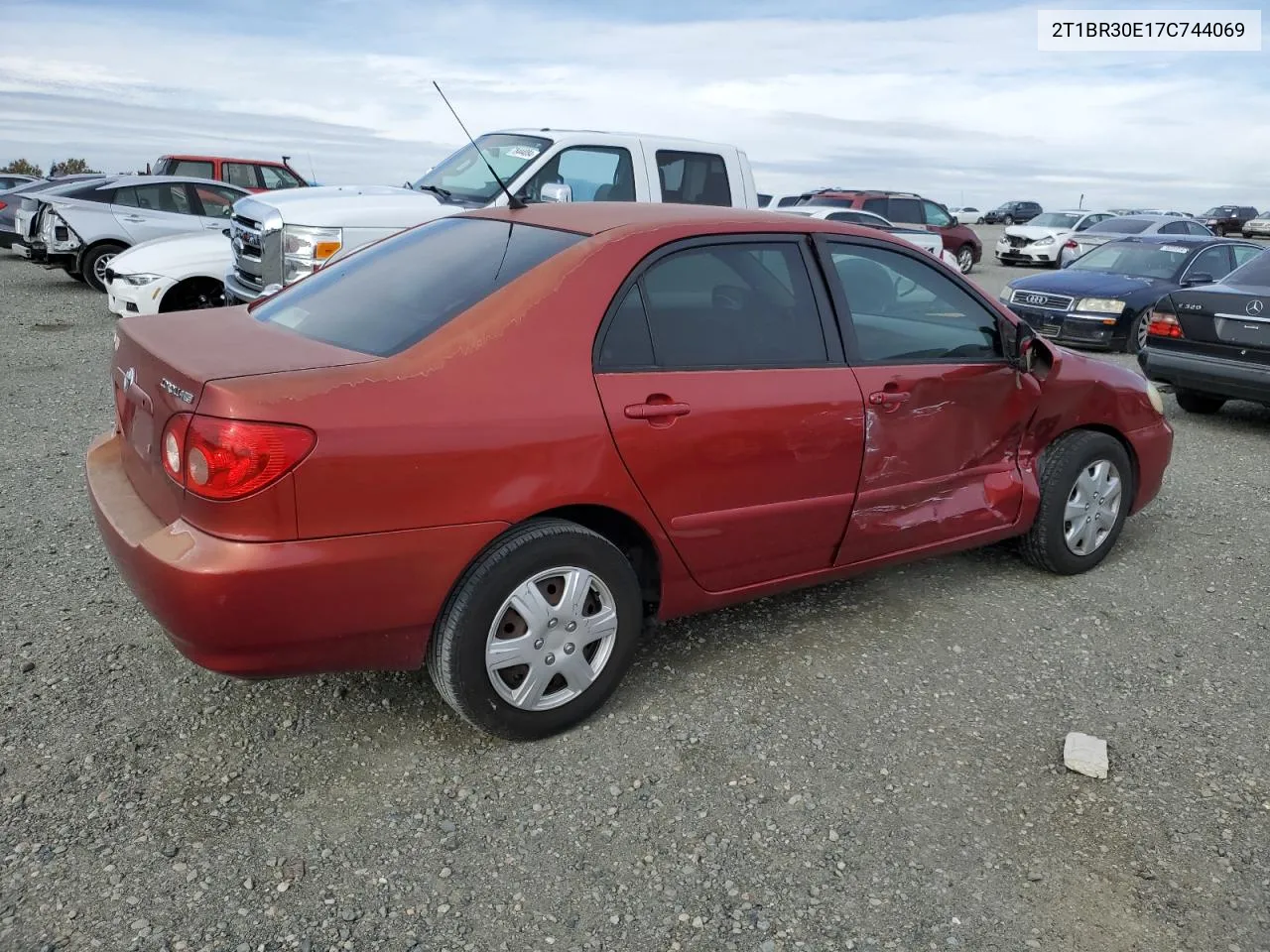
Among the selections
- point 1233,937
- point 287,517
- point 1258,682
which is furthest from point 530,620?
point 1258,682

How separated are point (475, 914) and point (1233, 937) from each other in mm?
1794

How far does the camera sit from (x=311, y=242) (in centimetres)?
788

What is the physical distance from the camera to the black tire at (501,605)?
9.45 feet

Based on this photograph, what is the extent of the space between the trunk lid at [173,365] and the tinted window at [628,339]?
0.69 metres

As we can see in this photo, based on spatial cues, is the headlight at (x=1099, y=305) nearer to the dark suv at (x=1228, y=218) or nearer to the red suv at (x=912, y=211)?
the red suv at (x=912, y=211)

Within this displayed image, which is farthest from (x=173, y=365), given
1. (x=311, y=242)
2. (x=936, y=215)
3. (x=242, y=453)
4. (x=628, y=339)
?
(x=936, y=215)

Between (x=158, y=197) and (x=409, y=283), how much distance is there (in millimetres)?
11867

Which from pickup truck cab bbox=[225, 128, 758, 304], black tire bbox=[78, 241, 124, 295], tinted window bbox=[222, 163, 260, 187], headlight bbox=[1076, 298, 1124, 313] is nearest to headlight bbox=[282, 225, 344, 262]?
pickup truck cab bbox=[225, 128, 758, 304]

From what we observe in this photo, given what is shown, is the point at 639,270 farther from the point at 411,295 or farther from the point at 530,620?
the point at 530,620

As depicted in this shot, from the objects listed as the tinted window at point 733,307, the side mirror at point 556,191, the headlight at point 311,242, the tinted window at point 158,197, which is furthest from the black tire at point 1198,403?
the tinted window at point 158,197

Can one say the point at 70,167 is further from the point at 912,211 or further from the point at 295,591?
the point at 295,591

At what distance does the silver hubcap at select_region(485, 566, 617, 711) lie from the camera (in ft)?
9.78

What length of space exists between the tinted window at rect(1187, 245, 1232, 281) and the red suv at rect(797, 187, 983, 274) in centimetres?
723

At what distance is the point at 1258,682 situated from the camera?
377cm
